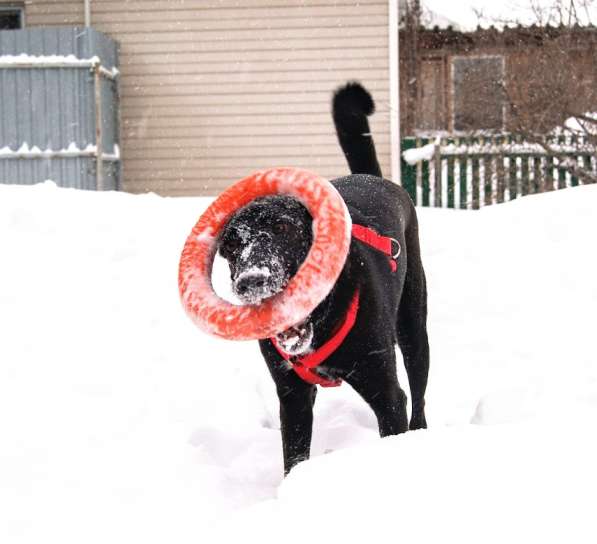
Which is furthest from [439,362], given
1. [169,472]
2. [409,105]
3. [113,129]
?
[409,105]

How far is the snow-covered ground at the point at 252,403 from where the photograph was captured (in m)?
1.77

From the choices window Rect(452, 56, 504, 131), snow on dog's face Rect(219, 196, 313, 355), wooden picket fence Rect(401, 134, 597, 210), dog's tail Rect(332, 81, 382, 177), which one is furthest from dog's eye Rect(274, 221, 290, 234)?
window Rect(452, 56, 504, 131)

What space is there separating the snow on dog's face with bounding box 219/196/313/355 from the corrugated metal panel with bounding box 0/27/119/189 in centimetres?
838

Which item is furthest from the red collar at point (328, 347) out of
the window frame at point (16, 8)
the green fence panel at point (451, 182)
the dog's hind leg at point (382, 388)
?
the window frame at point (16, 8)

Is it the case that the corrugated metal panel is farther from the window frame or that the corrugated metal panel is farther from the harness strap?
the harness strap

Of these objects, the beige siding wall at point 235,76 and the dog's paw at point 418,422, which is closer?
the dog's paw at point 418,422

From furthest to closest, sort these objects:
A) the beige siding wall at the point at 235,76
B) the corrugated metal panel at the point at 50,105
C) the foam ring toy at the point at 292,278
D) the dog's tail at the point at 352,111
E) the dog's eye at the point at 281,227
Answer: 1. the beige siding wall at the point at 235,76
2. the corrugated metal panel at the point at 50,105
3. the dog's tail at the point at 352,111
4. the dog's eye at the point at 281,227
5. the foam ring toy at the point at 292,278

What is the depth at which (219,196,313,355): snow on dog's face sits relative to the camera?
2553mm

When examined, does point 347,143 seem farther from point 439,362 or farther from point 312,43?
point 312,43

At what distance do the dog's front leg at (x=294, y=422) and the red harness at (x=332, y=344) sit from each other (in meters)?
0.08

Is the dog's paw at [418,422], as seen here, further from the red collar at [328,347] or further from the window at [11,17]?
the window at [11,17]

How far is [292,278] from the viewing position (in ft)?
8.00

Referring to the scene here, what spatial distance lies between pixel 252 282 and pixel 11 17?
1125cm

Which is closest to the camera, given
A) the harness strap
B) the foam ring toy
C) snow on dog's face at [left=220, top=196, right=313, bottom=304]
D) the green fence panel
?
the foam ring toy
